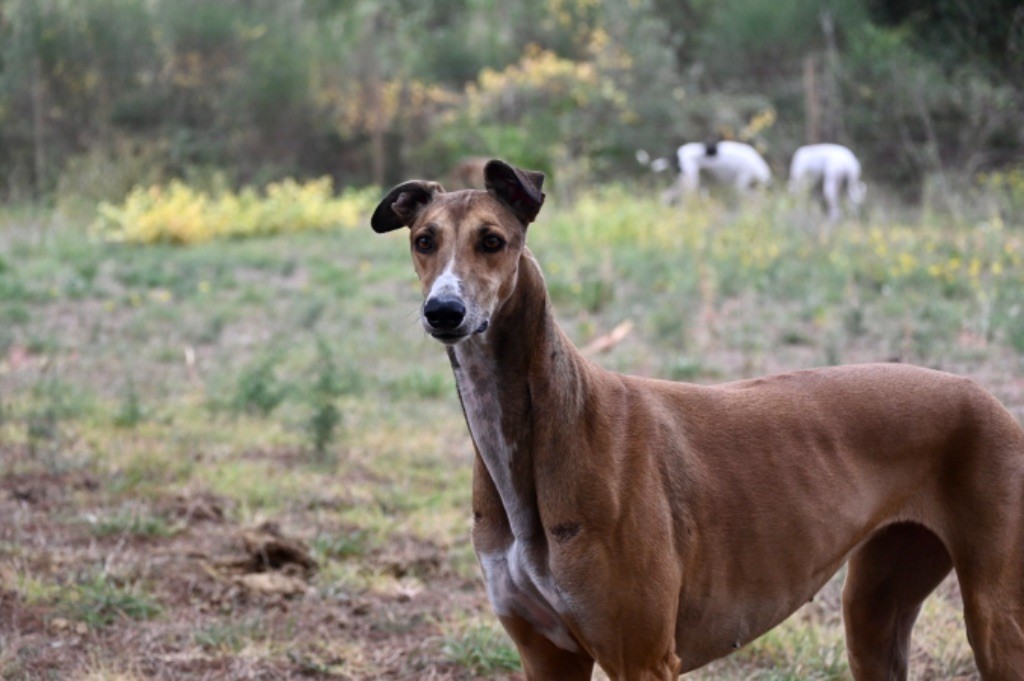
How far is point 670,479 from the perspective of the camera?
10.3 feet

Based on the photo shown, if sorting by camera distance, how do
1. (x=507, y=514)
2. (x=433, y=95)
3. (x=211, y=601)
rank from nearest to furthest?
(x=507, y=514) < (x=211, y=601) < (x=433, y=95)

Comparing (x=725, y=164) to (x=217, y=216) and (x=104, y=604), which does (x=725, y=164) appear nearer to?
(x=217, y=216)

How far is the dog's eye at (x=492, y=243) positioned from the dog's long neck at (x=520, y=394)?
0.39 ft

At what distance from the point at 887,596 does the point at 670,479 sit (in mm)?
966

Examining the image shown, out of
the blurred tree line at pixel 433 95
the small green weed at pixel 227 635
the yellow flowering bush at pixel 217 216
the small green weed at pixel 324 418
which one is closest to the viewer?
the small green weed at pixel 227 635

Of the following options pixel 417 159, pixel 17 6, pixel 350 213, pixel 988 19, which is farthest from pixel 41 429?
pixel 417 159

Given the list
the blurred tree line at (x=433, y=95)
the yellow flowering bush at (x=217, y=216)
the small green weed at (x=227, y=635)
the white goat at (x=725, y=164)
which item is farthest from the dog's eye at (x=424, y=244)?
the blurred tree line at (x=433, y=95)

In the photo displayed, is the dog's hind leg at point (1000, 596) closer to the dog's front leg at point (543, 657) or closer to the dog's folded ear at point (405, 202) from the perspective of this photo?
the dog's front leg at point (543, 657)

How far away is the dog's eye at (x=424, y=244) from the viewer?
10.1 feet

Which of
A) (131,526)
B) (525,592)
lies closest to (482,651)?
(525,592)

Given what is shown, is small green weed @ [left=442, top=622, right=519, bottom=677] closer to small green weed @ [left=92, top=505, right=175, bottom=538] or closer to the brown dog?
the brown dog

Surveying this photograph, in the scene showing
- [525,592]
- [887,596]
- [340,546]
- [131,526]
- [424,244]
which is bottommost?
[340,546]

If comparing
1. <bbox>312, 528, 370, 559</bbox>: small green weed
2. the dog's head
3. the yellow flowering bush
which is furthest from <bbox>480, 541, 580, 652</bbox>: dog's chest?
the yellow flowering bush

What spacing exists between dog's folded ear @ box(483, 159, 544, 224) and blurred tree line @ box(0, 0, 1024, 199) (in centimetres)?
1444
